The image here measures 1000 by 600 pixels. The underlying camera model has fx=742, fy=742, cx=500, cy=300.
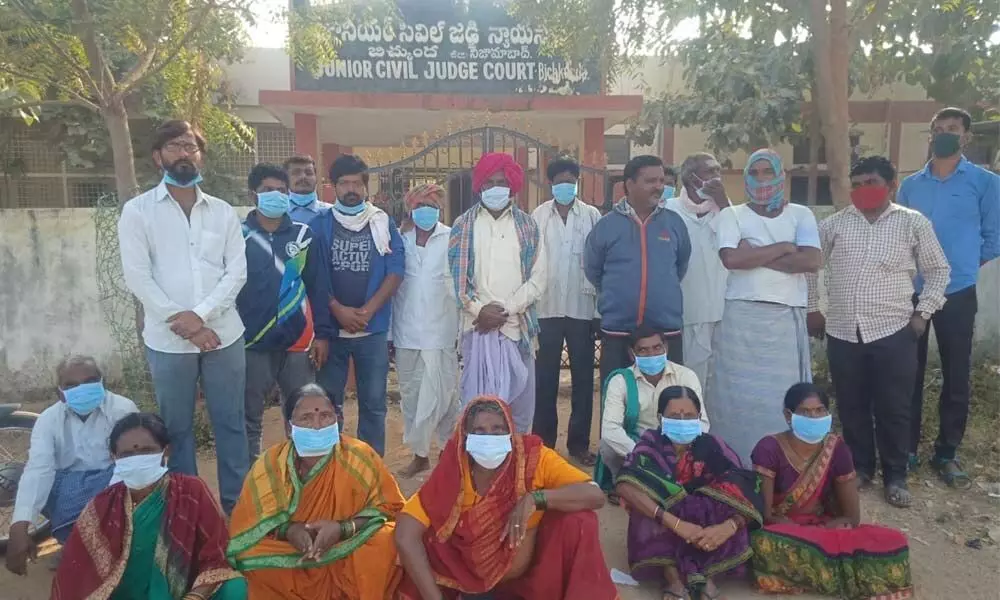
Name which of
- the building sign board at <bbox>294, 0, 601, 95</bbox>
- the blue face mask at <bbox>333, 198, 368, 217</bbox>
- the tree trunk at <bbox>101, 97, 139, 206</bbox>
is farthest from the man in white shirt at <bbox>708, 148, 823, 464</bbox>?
the building sign board at <bbox>294, 0, 601, 95</bbox>

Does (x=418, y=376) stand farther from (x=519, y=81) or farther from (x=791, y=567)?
(x=519, y=81)

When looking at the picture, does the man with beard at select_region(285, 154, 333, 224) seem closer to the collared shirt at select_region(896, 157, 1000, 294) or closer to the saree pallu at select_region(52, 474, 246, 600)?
the saree pallu at select_region(52, 474, 246, 600)

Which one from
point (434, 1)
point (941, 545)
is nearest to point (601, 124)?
point (434, 1)

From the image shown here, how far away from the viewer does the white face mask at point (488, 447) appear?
2.93 metres

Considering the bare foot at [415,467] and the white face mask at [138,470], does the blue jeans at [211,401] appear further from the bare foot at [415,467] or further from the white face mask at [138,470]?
the bare foot at [415,467]

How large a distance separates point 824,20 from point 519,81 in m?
4.43

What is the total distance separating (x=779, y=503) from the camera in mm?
3492

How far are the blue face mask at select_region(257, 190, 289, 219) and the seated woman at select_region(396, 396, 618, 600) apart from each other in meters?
1.76

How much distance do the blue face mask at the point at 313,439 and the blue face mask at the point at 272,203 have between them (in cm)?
146

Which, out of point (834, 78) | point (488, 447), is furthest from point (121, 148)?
point (834, 78)

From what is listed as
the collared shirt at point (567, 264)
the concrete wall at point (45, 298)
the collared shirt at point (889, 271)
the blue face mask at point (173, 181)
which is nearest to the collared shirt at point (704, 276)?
the collared shirt at point (567, 264)

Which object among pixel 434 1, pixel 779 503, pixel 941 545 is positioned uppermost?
pixel 434 1

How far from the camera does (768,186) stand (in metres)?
4.05

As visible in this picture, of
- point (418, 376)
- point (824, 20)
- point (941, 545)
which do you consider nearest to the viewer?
point (941, 545)
